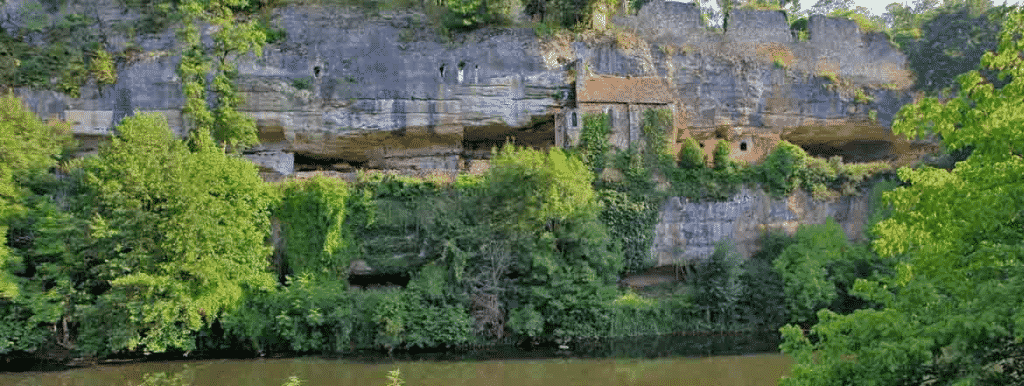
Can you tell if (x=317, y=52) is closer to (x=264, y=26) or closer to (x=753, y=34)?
(x=264, y=26)

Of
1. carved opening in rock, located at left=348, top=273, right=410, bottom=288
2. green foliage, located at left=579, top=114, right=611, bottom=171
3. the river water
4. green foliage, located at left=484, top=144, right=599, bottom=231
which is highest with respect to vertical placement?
green foliage, located at left=579, top=114, right=611, bottom=171

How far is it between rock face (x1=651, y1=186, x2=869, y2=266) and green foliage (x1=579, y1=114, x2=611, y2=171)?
3122mm

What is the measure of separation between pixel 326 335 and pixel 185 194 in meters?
5.91

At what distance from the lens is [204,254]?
65.6 feet

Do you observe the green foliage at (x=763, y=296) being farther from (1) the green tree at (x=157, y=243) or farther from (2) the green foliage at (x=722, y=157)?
(1) the green tree at (x=157, y=243)

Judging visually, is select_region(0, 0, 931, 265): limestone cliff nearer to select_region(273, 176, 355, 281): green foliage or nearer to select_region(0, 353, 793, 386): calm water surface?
select_region(273, 176, 355, 281): green foliage

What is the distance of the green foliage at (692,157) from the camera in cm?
2816

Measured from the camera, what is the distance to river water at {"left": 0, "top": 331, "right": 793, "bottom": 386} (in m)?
17.9

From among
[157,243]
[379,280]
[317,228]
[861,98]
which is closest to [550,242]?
[379,280]

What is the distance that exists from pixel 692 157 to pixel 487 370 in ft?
43.5

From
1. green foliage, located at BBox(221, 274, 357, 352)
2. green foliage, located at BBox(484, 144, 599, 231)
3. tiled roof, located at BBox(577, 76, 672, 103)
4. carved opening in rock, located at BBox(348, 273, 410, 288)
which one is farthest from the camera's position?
tiled roof, located at BBox(577, 76, 672, 103)

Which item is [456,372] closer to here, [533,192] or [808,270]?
[533,192]

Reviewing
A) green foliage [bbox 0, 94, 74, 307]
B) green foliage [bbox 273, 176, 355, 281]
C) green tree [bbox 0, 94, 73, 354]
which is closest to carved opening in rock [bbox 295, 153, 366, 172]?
green foliage [bbox 273, 176, 355, 281]

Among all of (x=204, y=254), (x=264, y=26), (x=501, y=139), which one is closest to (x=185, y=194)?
(x=204, y=254)
